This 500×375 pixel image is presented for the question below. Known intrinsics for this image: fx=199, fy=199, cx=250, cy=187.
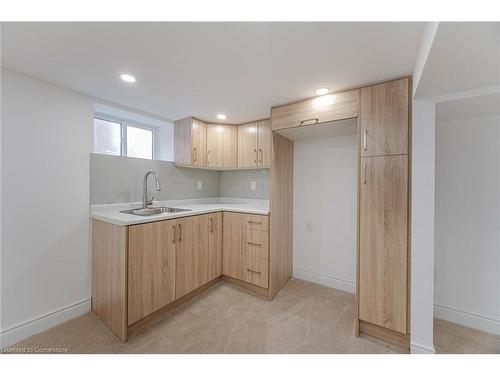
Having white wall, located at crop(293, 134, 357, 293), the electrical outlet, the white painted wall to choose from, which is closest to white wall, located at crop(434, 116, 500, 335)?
the white painted wall

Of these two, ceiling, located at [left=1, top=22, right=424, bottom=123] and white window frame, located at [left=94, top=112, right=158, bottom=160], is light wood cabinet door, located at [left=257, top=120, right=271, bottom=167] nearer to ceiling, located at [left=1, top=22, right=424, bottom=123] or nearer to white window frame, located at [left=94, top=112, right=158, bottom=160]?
ceiling, located at [left=1, top=22, right=424, bottom=123]

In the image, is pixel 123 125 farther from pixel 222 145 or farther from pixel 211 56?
pixel 211 56

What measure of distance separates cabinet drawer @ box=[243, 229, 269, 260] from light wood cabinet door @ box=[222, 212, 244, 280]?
69 millimetres

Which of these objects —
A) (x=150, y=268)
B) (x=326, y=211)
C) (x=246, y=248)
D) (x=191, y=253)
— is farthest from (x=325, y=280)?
(x=150, y=268)

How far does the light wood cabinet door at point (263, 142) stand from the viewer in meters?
2.48

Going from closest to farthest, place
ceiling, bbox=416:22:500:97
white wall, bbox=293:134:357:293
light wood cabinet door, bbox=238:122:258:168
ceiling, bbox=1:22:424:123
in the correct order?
ceiling, bbox=416:22:500:97
ceiling, bbox=1:22:424:123
white wall, bbox=293:134:357:293
light wood cabinet door, bbox=238:122:258:168

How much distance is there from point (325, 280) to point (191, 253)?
1628mm

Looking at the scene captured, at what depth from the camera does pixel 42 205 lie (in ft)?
5.37

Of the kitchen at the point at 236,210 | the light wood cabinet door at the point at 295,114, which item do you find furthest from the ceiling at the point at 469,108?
the light wood cabinet door at the point at 295,114

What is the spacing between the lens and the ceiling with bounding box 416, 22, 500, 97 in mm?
804

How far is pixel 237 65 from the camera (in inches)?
54.5

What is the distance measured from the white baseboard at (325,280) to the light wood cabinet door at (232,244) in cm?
82
